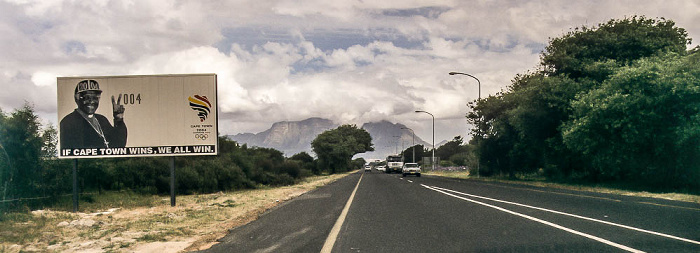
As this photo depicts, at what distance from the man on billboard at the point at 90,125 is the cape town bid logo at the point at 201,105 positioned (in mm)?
2480

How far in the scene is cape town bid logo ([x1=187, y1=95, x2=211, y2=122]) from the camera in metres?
17.1

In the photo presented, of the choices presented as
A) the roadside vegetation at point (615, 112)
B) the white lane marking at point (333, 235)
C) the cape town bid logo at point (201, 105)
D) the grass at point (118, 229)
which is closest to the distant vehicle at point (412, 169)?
the roadside vegetation at point (615, 112)

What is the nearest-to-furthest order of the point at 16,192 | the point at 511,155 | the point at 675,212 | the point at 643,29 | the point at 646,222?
the point at 646,222, the point at 675,212, the point at 16,192, the point at 643,29, the point at 511,155

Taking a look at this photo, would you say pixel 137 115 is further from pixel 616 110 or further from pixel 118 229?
pixel 616 110

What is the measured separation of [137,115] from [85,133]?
1789 mm

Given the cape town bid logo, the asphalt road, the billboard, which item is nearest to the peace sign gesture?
the billboard

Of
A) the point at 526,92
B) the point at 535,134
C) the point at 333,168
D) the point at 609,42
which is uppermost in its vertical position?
the point at 609,42

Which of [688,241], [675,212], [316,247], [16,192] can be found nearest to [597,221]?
[688,241]

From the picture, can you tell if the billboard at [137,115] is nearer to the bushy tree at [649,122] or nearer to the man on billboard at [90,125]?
the man on billboard at [90,125]

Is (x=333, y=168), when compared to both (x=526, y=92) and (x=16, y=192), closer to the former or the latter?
(x=526, y=92)

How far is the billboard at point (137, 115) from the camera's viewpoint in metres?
16.2

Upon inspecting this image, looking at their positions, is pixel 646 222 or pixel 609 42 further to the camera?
pixel 609 42

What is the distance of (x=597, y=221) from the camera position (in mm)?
10047

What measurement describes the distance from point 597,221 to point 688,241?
2.60 metres
